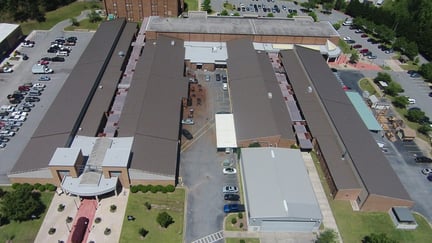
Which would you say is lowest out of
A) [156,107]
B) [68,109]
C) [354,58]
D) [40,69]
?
[40,69]

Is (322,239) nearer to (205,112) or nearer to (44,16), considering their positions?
(205,112)

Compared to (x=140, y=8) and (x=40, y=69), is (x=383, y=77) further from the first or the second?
(x=40, y=69)

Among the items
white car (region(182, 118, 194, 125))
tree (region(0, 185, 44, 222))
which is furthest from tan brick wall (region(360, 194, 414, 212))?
tree (region(0, 185, 44, 222))

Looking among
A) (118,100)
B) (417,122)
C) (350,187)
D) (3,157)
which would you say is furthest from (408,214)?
(3,157)

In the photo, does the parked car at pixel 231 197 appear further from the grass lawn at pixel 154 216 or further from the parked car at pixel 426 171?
the parked car at pixel 426 171

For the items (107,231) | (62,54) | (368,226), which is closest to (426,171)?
(368,226)

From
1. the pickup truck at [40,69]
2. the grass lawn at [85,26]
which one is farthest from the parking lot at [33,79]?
the grass lawn at [85,26]

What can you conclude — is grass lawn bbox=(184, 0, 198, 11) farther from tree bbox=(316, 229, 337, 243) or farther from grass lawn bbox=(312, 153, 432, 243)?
tree bbox=(316, 229, 337, 243)
